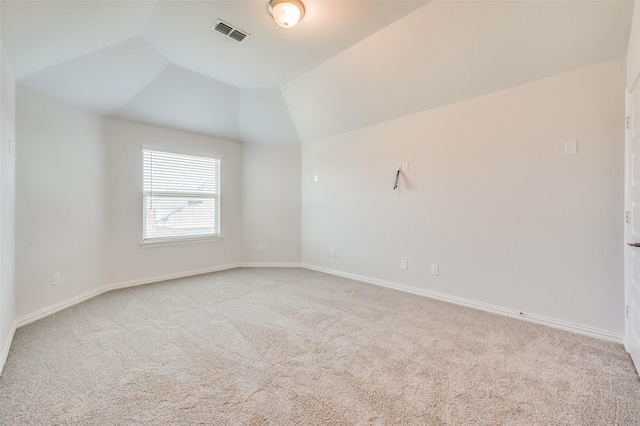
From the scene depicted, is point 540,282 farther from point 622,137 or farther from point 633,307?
point 622,137

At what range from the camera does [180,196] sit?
13.9ft

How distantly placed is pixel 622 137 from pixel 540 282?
4.53 feet

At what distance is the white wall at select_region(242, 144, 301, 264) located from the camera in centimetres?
489

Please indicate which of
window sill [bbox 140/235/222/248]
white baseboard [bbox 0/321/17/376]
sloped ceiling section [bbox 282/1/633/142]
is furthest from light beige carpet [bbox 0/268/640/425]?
sloped ceiling section [bbox 282/1/633/142]

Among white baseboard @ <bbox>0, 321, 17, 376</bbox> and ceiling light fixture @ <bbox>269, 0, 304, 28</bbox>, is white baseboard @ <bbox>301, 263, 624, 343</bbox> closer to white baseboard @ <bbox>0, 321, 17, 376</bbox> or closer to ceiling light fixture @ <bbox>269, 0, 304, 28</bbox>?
ceiling light fixture @ <bbox>269, 0, 304, 28</bbox>

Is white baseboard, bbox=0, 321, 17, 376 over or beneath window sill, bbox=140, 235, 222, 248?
beneath

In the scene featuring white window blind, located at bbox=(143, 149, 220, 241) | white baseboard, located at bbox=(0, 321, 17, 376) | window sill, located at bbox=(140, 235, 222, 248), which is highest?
white window blind, located at bbox=(143, 149, 220, 241)

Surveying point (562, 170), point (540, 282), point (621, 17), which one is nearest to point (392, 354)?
point (540, 282)

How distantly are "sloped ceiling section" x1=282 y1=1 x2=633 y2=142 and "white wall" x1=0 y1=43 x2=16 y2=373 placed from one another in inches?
106

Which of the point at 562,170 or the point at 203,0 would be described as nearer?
the point at 203,0

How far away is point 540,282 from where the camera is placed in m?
2.55

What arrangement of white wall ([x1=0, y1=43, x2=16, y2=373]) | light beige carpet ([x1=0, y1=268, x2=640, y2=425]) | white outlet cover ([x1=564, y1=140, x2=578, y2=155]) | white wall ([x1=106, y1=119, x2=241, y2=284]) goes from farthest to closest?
1. white wall ([x1=106, y1=119, x2=241, y2=284])
2. white outlet cover ([x1=564, y1=140, x2=578, y2=155])
3. white wall ([x1=0, y1=43, x2=16, y2=373])
4. light beige carpet ([x1=0, y1=268, x2=640, y2=425])

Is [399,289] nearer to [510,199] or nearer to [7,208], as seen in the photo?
[510,199]

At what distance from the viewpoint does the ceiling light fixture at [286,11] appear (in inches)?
82.8
